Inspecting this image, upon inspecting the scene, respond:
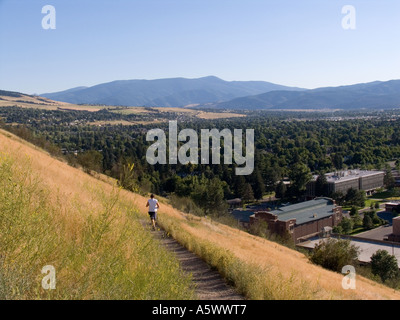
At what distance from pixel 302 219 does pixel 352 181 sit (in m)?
19.1

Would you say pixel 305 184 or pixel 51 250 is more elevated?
pixel 51 250

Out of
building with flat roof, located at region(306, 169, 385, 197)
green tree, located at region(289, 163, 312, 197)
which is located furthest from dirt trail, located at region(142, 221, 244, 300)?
green tree, located at region(289, 163, 312, 197)

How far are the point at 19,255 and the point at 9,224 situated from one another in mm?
386

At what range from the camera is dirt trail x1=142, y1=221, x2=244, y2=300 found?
20.3 ft

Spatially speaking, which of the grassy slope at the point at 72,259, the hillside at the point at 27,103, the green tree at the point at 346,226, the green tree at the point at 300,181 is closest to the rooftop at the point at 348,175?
the green tree at the point at 300,181

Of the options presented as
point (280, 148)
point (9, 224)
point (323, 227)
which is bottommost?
point (323, 227)

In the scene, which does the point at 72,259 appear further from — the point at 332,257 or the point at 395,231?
the point at 395,231

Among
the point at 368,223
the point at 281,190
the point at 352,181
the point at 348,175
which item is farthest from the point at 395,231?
the point at 348,175

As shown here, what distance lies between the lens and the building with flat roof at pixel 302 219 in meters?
36.8
